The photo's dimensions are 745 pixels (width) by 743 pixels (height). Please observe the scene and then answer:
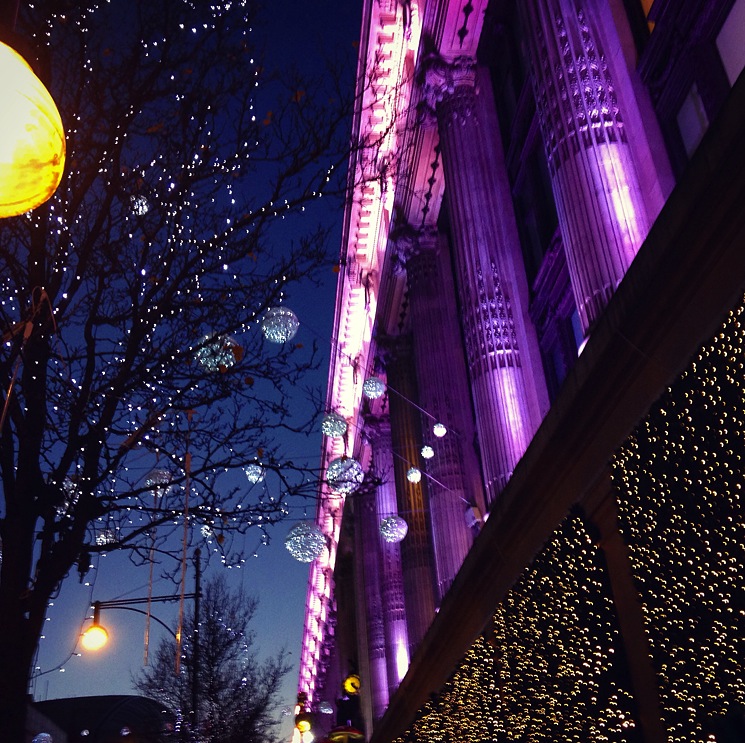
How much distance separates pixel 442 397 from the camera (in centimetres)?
2142

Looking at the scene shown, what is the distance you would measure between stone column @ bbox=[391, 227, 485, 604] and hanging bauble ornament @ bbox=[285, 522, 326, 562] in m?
5.39

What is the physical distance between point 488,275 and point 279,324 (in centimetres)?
677

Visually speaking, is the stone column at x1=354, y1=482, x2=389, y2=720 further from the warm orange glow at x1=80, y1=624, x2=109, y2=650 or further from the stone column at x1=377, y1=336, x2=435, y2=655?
the warm orange glow at x1=80, y1=624, x2=109, y2=650

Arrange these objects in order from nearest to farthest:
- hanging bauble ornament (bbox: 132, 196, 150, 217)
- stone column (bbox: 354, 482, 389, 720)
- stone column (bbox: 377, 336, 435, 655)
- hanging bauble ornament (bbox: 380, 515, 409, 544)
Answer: hanging bauble ornament (bbox: 132, 196, 150, 217) < hanging bauble ornament (bbox: 380, 515, 409, 544) < stone column (bbox: 377, 336, 435, 655) < stone column (bbox: 354, 482, 389, 720)

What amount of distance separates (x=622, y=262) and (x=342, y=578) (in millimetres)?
41001

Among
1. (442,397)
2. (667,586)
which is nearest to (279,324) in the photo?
(667,586)

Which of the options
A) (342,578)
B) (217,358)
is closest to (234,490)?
(217,358)

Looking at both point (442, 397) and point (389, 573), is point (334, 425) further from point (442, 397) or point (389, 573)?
point (389, 573)

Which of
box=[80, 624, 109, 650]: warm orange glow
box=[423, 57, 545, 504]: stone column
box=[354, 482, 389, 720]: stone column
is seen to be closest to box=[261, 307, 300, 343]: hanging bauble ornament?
box=[423, 57, 545, 504]: stone column

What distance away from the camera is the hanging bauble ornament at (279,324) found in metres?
10.8

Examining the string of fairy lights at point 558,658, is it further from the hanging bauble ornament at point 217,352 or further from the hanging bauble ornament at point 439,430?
the hanging bauble ornament at point 439,430

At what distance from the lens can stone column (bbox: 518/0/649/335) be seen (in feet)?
36.1

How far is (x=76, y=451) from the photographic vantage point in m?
8.43

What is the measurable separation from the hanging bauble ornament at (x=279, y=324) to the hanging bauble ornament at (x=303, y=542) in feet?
14.9
